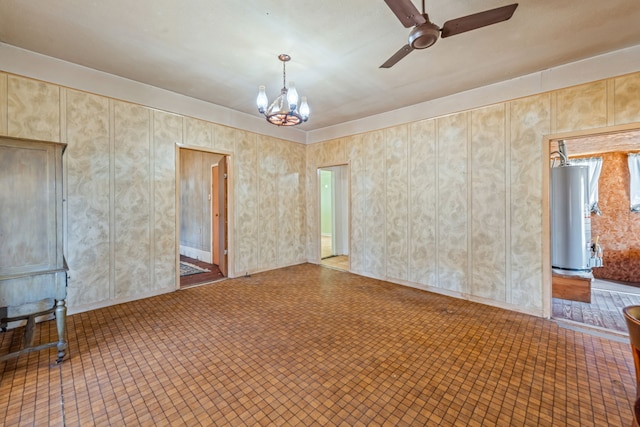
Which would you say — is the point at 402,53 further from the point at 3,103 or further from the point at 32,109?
the point at 3,103

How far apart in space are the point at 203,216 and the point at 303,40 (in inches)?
184

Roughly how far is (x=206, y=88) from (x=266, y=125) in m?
1.53

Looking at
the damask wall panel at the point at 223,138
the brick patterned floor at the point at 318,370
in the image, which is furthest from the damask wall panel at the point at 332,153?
the brick patterned floor at the point at 318,370

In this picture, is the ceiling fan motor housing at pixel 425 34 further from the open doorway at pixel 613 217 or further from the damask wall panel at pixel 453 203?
the open doorway at pixel 613 217

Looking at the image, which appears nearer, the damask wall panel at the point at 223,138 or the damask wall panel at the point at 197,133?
the damask wall panel at the point at 197,133

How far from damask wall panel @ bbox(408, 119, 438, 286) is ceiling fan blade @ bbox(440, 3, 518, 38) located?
8.04ft

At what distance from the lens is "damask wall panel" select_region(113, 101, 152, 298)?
11.8 ft

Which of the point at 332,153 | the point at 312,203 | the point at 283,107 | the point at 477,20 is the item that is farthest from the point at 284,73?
the point at 312,203

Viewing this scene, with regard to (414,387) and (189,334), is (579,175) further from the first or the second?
(189,334)

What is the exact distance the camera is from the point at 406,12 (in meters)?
1.70

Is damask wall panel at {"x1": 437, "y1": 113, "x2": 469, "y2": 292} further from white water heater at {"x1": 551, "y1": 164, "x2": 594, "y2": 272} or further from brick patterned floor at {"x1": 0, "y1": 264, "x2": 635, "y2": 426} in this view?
white water heater at {"x1": 551, "y1": 164, "x2": 594, "y2": 272}

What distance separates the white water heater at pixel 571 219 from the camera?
396 centimetres

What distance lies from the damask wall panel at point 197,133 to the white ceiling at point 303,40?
63 cm

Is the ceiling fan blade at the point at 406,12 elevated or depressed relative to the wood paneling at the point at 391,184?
elevated
